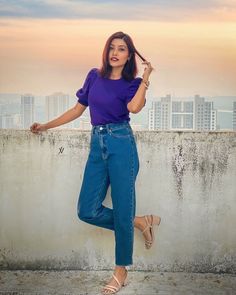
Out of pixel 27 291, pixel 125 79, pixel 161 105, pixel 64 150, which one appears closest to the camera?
pixel 125 79

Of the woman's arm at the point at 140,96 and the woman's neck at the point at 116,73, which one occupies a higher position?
the woman's neck at the point at 116,73

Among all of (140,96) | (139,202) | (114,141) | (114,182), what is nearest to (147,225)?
(139,202)

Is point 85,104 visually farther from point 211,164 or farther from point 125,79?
point 211,164

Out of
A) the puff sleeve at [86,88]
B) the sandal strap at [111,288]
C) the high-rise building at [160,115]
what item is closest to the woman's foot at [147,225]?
the sandal strap at [111,288]

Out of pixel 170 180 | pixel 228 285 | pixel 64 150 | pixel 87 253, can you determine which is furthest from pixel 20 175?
pixel 228 285

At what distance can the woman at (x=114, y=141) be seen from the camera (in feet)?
12.2

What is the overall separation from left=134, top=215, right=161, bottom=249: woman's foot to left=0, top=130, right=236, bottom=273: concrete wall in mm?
90

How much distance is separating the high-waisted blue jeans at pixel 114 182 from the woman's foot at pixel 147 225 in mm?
227

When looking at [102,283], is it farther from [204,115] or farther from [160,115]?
[204,115]

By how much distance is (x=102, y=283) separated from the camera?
415cm

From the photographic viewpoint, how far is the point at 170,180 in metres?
4.27

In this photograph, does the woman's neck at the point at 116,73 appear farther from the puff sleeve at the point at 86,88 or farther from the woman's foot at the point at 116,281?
the woman's foot at the point at 116,281

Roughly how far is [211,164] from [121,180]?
0.80 m

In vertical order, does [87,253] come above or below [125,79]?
below
